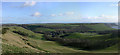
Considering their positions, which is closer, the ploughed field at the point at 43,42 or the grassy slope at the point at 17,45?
the grassy slope at the point at 17,45

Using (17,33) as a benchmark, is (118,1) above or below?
above

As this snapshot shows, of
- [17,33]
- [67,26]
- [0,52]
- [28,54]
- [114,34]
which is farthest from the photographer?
[67,26]

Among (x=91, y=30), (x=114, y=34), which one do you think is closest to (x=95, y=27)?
(x=91, y=30)

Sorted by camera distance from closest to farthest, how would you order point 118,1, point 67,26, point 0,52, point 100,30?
point 0,52 < point 118,1 < point 100,30 < point 67,26

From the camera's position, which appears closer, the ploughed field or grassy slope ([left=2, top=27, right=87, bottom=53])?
grassy slope ([left=2, top=27, right=87, bottom=53])

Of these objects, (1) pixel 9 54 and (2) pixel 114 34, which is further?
(2) pixel 114 34

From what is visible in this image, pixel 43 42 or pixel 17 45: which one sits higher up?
pixel 17 45

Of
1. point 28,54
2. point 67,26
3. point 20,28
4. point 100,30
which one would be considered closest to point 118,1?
point 28,54

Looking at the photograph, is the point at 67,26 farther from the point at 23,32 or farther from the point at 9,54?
the point at 9,54

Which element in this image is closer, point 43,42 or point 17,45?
point 17,45

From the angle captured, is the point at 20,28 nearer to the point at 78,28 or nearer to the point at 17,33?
the point at 17,33

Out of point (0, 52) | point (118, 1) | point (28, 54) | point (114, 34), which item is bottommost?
point (114, 34)
